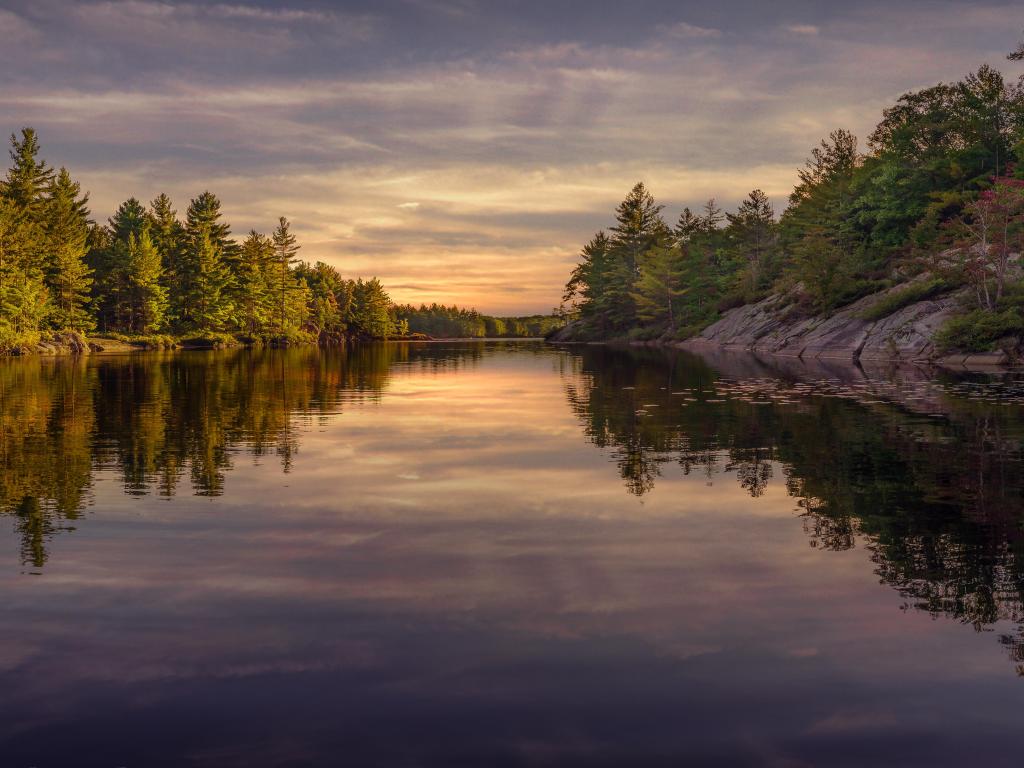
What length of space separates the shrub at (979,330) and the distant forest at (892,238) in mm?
66

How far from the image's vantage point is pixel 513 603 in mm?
7121

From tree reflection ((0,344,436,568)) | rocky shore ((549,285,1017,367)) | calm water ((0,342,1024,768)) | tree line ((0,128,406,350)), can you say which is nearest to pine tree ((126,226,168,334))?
tree line ((0,128,406,350))

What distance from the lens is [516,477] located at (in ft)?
43.8

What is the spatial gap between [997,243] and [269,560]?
47.1 meters

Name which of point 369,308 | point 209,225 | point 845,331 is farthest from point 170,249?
point 845,331

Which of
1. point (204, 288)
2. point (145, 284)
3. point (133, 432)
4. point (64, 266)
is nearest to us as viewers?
→ point (133, 432)

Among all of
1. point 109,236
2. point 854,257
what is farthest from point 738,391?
point 109,236

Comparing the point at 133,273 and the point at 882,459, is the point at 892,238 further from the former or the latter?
the point at 133,273

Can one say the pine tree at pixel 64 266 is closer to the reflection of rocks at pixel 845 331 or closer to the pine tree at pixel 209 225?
the pine tree at pixel 209 225

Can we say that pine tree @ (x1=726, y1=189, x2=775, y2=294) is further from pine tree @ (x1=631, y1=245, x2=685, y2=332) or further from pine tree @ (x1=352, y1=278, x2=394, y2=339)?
pine tree @ (x1=352, y1=278, x2=394, y2=339)

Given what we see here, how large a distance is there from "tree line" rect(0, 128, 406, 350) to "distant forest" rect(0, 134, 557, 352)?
0.44 feet

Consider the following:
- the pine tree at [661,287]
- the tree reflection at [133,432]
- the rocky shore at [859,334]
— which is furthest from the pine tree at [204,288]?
the tree reflection at [133,432]

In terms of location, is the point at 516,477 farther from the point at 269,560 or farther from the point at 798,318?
the point at 798,318

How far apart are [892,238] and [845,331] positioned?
11506mm
